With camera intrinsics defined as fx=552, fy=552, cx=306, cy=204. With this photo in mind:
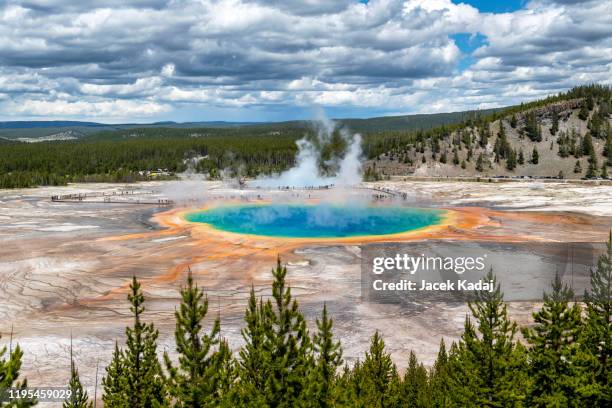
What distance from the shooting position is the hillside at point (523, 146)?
5994 inches

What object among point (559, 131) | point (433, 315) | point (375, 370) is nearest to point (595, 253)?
point (433, 315)

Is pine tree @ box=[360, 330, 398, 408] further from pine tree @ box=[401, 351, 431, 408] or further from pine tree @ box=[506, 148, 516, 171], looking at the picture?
pine tree @ box=[506, 148, 516, 171]

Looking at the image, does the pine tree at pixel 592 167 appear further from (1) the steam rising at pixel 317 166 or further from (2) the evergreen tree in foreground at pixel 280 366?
(2) the evergreen tree in foreground at pixel 280 366

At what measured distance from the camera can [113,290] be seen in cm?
4078

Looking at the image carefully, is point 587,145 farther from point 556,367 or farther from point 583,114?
point 556,367

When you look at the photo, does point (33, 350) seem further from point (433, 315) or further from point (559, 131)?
point (559, 131)

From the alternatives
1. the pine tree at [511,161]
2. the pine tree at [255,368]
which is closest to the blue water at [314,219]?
the pine tree at [255,368]

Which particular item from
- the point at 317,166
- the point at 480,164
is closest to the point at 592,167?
the point at 480,164

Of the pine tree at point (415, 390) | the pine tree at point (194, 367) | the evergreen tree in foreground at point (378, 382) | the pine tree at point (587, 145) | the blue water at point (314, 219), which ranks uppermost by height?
the pine tree at point (587, 145)

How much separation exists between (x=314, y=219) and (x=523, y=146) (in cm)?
11166

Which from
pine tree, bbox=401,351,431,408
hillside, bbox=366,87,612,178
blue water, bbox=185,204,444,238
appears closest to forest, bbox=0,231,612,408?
pine tree, bbox=401,351,431,408

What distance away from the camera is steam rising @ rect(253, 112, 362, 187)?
13750cm

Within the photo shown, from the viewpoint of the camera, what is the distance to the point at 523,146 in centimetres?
16575

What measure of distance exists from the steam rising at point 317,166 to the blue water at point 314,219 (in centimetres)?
4371
